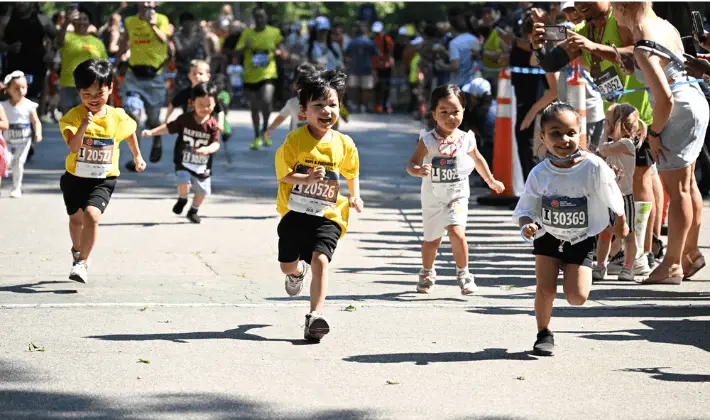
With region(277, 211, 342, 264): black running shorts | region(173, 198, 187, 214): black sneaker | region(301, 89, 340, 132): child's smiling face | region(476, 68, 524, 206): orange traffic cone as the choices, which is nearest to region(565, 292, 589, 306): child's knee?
region(277, 211, 342, 264): black running shorts

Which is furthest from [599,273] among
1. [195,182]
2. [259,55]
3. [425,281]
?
[259,55]

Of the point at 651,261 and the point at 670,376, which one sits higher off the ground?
the point at 670,376

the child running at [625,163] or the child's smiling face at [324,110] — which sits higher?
the child's smiling face at [324,110]

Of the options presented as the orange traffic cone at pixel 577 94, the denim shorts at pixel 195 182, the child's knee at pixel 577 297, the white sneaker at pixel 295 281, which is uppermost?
the orange traffic cone at pixel 577 94

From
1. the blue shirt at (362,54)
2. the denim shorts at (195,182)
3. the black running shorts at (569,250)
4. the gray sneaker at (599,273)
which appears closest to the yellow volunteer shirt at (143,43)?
the denim shorts at (195,182)

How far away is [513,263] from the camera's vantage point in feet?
34.3

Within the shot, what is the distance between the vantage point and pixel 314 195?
760 cm

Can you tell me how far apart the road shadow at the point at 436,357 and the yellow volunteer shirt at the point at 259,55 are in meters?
14.6

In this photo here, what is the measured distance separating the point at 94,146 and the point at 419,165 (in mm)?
2181

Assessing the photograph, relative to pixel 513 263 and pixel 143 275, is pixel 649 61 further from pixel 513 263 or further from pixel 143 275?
pixel 143 275

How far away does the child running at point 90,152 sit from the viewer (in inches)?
355

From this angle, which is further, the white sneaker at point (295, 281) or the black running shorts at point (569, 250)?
the white sneaker at point (295, 281)

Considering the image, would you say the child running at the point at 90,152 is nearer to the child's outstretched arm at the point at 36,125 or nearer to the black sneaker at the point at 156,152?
the child's outstretched arm at the point at 36,125

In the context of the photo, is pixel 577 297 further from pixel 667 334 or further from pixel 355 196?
pixel 355 196
